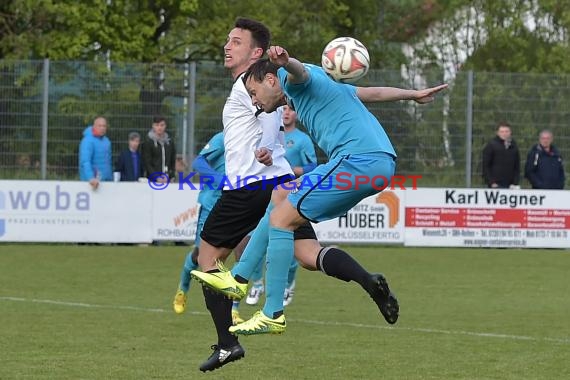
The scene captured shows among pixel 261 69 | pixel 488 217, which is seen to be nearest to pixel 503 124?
pixel 488 217

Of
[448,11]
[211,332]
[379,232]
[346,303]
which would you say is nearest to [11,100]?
[379,232]

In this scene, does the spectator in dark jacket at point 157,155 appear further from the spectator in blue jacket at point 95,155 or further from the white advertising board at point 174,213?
the spectator in blue jacket at point 95,155

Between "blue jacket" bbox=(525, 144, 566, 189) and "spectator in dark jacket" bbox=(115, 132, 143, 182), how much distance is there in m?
6.56

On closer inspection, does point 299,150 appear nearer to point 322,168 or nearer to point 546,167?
point 322,168

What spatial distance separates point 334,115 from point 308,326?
14.2ft

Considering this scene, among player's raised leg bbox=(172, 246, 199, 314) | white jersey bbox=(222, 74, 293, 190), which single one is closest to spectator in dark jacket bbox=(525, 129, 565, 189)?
player's raised leg bbox=(172, 246, 199, 314)

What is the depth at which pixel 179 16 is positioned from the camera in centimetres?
3475

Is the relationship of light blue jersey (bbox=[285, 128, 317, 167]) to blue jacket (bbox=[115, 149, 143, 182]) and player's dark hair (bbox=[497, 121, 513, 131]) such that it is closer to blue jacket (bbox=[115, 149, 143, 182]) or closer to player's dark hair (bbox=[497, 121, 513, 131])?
blue jacket (bbox=[115, 149, 143, 182])

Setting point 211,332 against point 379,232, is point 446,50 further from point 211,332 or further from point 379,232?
point 211,332

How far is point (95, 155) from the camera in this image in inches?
832

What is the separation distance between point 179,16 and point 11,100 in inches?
543

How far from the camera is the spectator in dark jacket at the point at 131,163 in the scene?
69.9 feet

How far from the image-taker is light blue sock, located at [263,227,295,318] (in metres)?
8.00

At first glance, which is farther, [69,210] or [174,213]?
[174,213]
